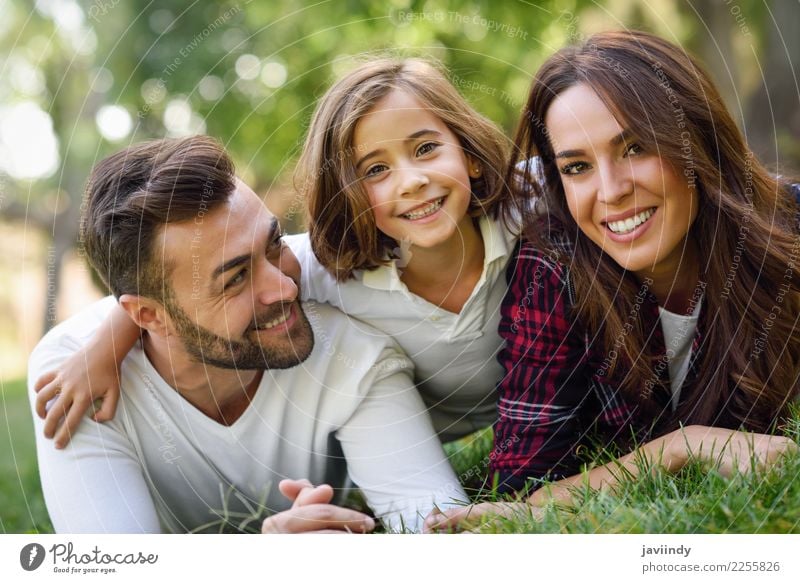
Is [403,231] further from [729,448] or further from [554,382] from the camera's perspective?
[729,448]

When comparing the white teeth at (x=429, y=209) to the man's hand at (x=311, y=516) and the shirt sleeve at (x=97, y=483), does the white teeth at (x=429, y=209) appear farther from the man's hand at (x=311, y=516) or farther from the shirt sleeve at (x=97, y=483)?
the shirt sleeve at (x=97, y=483)

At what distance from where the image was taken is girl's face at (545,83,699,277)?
1.31m

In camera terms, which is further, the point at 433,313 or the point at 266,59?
the point at 266,59

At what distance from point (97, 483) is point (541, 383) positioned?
743 millimetres


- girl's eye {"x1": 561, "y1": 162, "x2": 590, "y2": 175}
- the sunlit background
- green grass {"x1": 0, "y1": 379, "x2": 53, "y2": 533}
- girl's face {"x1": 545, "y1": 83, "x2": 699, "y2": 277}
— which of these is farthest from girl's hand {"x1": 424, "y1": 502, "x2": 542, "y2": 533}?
green grass {"x1": 0, "y1": 379, "x2": 53, "y2": 533}

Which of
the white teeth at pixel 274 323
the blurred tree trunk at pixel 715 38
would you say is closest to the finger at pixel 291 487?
the white teeth at pixel 274 323

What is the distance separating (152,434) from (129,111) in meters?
0.91

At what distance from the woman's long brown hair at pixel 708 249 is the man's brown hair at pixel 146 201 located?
0.53 m

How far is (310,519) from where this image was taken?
129 cm

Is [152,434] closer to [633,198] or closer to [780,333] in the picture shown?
[633,198]

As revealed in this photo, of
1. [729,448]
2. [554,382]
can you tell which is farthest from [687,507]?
[554,382]

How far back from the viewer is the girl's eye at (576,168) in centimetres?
135

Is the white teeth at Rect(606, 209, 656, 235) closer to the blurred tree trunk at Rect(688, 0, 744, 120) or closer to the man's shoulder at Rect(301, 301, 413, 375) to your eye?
the man's shoulder at Rect(301, 301, 413, 375)

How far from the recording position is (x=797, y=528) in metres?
1.12
